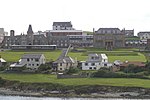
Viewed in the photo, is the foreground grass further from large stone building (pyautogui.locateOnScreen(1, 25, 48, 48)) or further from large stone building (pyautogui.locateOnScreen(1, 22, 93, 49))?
large stone building (pyautogui.locateOnScreen(1, 25, 48, 48))

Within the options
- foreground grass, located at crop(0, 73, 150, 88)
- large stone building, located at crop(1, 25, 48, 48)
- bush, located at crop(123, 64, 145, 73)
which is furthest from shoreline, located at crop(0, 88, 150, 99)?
large stone building, located at crop(1, 25, 48, 48)

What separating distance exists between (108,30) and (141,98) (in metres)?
61.3

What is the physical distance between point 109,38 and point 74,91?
187 ft

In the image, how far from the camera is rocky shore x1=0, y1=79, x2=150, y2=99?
4709 centimetres

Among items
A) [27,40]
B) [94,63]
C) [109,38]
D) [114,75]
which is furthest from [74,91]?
[27,40]

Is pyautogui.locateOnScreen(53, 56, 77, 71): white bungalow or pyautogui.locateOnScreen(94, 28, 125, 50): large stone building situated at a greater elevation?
pyautogui.locateOnScreen(94, 28, 125, 50): large stone building

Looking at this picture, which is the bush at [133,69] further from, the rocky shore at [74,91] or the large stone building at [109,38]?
the large stone building at [109,38]

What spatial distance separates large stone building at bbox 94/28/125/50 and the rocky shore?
176 ft

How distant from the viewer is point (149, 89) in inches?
1881

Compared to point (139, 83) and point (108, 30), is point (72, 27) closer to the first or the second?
point (108, 30)

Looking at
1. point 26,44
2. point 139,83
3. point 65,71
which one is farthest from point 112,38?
point 139,83

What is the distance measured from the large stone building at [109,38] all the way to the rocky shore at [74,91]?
176 ft

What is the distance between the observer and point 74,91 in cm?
4912

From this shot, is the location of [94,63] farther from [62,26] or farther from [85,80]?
[62,26]
